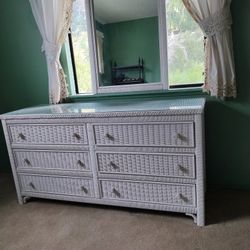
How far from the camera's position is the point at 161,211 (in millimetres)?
2066

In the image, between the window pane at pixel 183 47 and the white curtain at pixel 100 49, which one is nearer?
the window pane at pixel 183 47

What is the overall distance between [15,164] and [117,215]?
1.03 m

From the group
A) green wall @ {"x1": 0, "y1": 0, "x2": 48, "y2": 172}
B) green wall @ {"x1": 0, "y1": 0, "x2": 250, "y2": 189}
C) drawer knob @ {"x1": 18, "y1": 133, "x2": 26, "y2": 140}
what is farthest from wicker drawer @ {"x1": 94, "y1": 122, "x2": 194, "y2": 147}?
green wall @ {"x1": 0, "y1": 0, "x2": 48, "y2": 172}

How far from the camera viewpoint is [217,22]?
76.8 inches

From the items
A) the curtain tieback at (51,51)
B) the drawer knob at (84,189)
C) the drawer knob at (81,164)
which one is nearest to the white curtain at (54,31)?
the curtain tieback at (51,51)

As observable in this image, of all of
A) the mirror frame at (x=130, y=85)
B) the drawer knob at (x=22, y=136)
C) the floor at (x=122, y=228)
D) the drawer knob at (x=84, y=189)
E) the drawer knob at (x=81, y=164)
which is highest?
the mirror frame at (x=130, y=85)

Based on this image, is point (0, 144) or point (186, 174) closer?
point (186, 174)

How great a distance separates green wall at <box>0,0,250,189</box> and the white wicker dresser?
17.2 inches

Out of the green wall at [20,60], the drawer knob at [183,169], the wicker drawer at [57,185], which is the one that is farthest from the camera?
the green wall at [20,60]

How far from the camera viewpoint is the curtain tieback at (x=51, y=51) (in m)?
2.46

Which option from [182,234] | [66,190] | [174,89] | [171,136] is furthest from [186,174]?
[66,190]

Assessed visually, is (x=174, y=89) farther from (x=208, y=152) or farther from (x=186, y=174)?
(x=186, y=174)

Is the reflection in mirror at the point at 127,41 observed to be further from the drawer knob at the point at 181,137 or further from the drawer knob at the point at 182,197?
the drawer knob at the point at 182,197

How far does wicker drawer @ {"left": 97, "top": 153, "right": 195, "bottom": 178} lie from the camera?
181 centimetres
